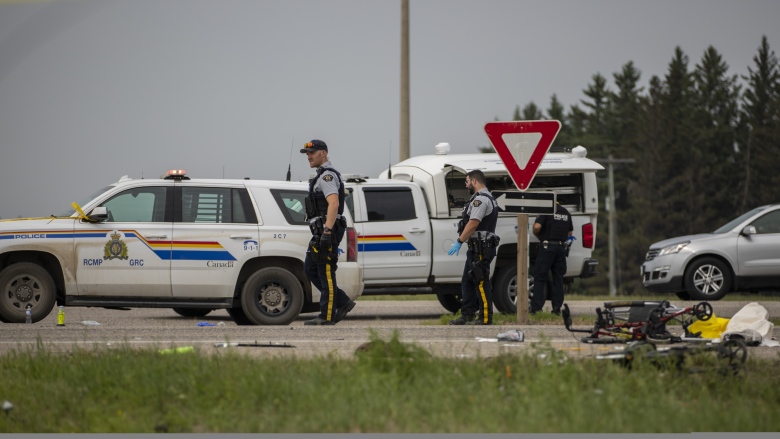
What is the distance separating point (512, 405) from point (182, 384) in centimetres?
213

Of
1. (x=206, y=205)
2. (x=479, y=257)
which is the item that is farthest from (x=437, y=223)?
(x=206, y=205)

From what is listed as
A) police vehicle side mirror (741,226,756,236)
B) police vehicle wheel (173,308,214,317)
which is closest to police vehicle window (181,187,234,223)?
police vehicle wheel (173,308,214,317)

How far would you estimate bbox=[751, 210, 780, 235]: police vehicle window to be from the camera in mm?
19156

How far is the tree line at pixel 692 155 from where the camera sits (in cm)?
7750

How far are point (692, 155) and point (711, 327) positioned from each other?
7144 cm

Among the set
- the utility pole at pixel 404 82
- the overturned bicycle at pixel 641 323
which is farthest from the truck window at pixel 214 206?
the utility pole at pixel 404 82

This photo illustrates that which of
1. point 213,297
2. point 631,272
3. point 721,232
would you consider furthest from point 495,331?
point 631,272

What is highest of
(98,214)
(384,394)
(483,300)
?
(98,214)

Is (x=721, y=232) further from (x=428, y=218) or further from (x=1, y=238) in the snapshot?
(x=1, y=238)

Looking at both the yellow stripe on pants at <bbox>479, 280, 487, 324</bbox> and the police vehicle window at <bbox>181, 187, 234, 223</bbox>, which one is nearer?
the yellow stripe on pants at <bbox>479, 280, 487, 324</bbox>

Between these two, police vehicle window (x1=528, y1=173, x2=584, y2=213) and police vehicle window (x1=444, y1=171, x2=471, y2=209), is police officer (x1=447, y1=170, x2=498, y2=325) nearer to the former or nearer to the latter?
police vehicle window (x1=444, y1=171, x2=471, y2=209)

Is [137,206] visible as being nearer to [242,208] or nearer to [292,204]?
[242,208]

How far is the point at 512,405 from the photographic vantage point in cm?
677

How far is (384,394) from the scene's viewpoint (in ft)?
23.2
